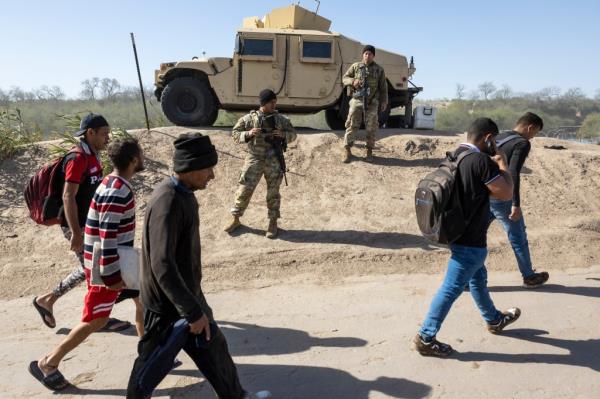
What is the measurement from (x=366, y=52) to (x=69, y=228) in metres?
5.50

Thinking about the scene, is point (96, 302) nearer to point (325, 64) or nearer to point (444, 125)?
point (325, 64)

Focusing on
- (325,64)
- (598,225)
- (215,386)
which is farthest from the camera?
(325,64)

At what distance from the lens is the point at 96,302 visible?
10.2 feet

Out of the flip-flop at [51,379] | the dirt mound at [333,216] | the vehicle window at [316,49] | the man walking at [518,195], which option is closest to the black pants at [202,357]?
the flip-flop at [51,379]

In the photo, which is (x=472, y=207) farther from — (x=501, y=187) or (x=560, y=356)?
(x=560, y=356)

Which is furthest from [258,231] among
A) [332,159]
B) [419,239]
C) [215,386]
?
[215,386]

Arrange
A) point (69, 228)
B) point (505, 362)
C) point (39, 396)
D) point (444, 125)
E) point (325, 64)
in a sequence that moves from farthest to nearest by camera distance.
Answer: point (444, 125) → point (325, 64) → point (69, 228) → point (505, 362) → point (39, 396)

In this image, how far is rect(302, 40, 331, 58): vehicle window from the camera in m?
9.85

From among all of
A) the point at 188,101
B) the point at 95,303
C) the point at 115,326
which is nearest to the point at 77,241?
the point at 95,303

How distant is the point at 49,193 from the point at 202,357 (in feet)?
6.14

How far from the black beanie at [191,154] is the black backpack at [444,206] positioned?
1.55 m

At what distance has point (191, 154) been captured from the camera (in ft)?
8.01

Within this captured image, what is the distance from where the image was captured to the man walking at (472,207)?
10.6 ft

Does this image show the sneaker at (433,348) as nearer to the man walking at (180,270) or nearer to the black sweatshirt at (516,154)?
the man walking at (180,270)
